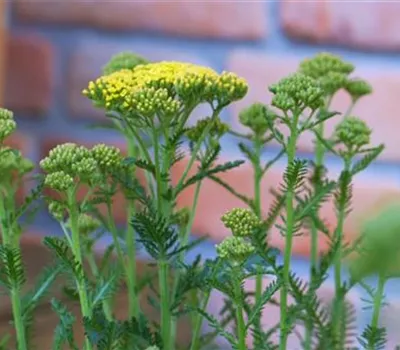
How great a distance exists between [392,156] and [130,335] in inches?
16.9

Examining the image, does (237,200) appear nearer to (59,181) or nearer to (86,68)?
(86,68)

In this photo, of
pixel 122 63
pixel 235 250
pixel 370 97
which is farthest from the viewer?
pixel 370 97

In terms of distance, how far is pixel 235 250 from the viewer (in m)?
0.24

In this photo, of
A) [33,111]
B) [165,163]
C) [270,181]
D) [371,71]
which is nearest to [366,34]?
[371,71]

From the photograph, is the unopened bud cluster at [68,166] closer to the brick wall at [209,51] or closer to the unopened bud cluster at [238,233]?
the unopened bud cluster at [238,233]

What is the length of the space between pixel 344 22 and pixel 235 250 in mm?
472

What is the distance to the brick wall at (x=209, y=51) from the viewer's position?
0.66m

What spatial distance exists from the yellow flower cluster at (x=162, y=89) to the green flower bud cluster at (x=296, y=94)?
0.01 metres

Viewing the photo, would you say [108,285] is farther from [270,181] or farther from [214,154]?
[270,181]

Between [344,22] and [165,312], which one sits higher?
[344,22]

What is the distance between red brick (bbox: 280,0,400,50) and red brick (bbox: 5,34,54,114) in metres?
0.24

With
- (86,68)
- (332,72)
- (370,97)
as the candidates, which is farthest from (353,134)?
(86,68)

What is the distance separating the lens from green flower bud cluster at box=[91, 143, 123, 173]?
0.90 ft

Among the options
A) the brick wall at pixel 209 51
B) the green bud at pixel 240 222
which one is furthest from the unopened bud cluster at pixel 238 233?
the brick wall at pixel 209 51
